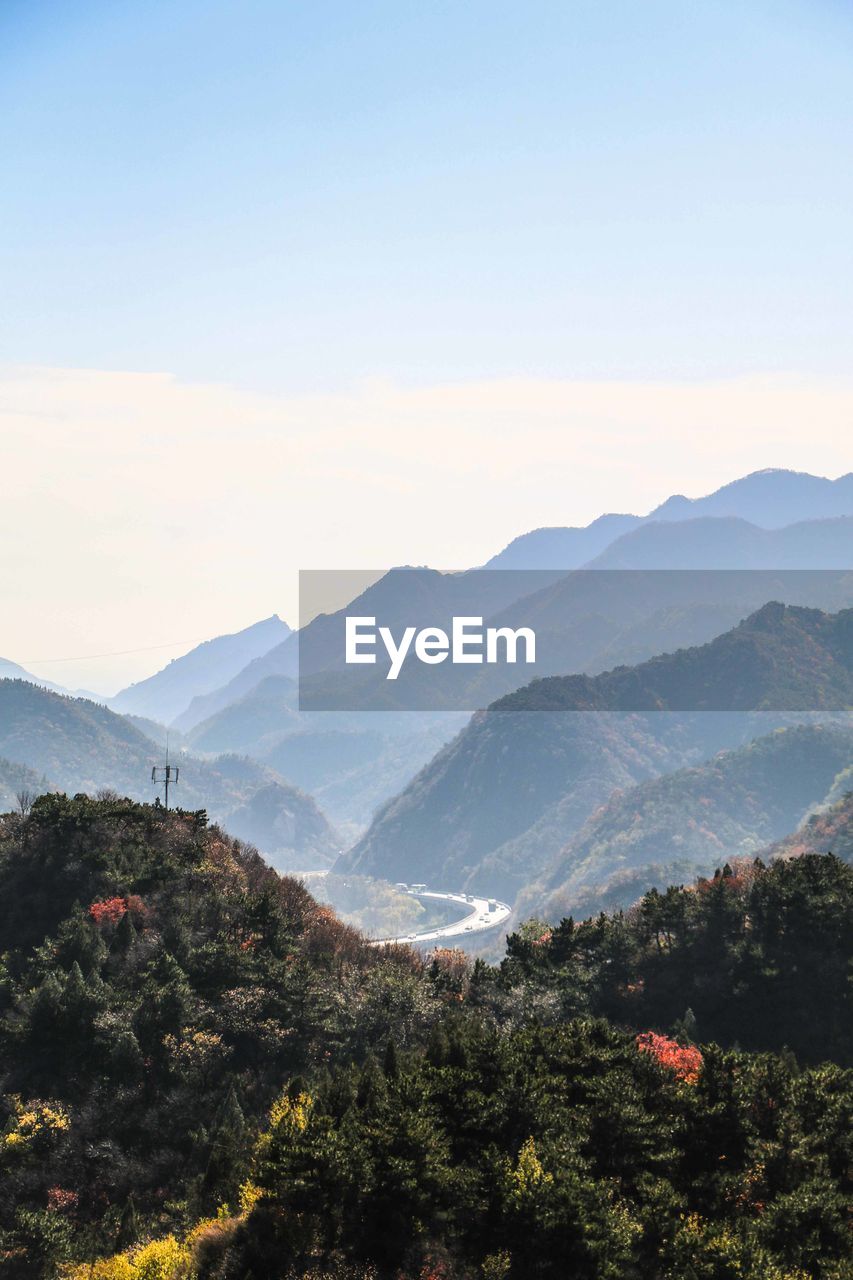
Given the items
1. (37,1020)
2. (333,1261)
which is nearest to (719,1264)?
(333,1261)

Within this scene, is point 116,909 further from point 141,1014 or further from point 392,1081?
point 392,1081

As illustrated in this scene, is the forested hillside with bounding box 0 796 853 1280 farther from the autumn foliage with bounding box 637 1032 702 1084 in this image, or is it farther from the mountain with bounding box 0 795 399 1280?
the autumn foliage with bounding box 637 1032 702 1084

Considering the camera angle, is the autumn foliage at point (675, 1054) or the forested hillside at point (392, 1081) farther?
the autumn foliage at point (675, 1054)

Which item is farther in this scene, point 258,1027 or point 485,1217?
point 258,1027

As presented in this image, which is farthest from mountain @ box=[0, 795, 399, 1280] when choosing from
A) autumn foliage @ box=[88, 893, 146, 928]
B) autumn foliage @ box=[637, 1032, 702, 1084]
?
autumn foliage @ box=[637, 1032, 702, 1084]

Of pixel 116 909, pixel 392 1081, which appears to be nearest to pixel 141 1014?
pixel 116 909

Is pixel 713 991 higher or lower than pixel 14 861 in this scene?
lower

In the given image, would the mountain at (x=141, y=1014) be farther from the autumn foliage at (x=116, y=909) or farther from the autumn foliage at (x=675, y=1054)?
the autumn foliage at (x=675, y=1054)

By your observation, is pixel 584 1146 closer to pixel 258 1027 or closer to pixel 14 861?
pixel 258 1027

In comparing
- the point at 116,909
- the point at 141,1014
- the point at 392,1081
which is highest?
the point at 116,909

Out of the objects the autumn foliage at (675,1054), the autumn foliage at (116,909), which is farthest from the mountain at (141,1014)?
the autumn foliage at (675,1054)

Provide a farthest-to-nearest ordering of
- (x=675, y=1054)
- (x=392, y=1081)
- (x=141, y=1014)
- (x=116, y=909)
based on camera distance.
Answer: (x=116, y=909), (x=141, y=1014), (x=675, y=1054), (x=392, y=1081)
